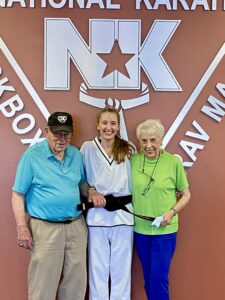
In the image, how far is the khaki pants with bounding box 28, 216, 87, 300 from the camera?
2.14 m

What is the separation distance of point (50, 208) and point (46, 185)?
0.42ft

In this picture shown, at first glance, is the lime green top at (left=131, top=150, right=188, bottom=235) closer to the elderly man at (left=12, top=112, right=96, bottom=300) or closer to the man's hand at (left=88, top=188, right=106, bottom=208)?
the man's hand at (left=88, top=188, right=106, bottom=208)

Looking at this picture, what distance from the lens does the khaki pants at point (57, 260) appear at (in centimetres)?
214

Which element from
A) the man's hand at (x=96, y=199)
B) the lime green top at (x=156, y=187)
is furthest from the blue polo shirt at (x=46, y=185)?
the lime green top at (x=156, y=187)

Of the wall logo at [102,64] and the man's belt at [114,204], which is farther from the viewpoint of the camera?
the wall logo at [102,64]

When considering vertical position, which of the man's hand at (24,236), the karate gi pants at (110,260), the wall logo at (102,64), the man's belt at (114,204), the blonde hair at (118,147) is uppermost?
the wall logo at (102,64)

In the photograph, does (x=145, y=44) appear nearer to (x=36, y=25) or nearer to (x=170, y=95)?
(x=170, y=95)

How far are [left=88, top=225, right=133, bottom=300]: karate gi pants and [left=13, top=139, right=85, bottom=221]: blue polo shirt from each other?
0.26m

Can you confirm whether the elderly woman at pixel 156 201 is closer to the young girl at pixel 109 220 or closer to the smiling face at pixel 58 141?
the young girl at pixel 109 220

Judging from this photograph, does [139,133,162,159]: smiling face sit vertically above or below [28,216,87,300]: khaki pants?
above

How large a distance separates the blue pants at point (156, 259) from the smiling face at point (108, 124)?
0.62 meters

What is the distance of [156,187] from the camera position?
7.38ft

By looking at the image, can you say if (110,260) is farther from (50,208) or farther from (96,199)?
(50,208)

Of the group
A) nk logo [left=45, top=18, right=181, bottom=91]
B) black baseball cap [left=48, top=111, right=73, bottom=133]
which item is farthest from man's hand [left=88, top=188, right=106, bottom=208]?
nk logo [left=45, top=18, right=181, bottom=91]
